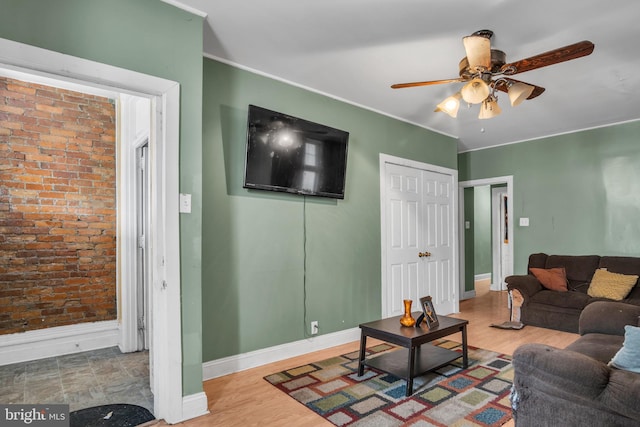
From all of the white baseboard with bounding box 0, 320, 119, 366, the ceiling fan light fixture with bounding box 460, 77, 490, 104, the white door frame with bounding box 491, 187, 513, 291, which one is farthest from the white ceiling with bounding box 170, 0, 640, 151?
the white door frame with bounding box 491, 187, 513, 291

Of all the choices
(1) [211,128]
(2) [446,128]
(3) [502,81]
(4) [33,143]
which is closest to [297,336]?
(1) [211,128]

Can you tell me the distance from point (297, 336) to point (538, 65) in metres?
2.89

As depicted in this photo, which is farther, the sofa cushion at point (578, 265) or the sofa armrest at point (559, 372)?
the sofa cushion at point (578, 265)

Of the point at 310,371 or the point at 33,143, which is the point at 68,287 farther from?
the point at 310,371

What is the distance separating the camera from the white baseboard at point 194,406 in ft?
7.56

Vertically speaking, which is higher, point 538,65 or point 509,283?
point 538,65

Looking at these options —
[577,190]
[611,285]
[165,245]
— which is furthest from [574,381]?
[577,190]

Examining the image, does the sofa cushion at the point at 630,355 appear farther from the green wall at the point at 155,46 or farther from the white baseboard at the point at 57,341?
the white baseboard at the point at 57,341

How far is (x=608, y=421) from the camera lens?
4.82ft

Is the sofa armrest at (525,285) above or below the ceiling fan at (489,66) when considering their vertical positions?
below

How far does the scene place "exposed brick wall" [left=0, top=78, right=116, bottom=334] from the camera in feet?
10.8

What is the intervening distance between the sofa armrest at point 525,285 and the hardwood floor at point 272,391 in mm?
431

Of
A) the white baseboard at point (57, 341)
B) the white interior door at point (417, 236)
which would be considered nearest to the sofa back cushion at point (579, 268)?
the white interior door at point (417, 236)

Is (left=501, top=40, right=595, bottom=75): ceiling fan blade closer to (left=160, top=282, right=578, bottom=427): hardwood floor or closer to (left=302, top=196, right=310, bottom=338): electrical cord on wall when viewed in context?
(left=302, top=196, right=310, bottom=338): electrical cord on wall
